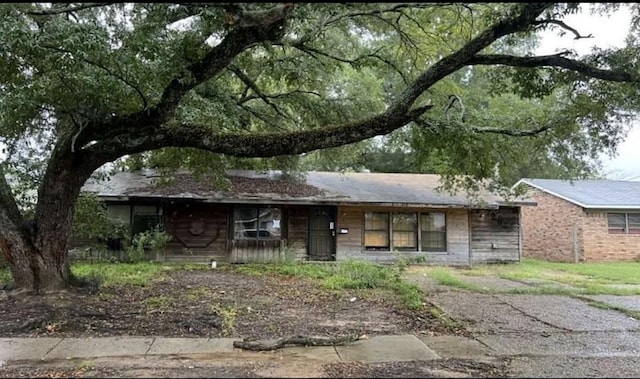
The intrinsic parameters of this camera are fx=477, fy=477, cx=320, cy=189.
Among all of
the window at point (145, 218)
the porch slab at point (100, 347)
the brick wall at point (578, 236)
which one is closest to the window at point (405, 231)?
the brick wall at point (578, 236)

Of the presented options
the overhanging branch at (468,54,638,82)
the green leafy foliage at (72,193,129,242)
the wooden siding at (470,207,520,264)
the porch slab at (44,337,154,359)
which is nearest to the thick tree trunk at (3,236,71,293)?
the porch slab at (44,337,154,359)

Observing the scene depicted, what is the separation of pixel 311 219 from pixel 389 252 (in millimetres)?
2987

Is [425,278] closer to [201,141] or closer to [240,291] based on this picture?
[240,291]

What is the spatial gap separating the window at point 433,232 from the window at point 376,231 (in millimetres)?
1330

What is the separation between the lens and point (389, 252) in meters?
16.8

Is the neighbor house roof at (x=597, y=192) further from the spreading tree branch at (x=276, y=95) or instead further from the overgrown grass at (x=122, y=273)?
the overgrown grass at (x=122, y=273)

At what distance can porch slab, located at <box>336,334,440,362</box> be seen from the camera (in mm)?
5254

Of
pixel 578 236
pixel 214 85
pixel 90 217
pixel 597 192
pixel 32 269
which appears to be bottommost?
pixel 32 269

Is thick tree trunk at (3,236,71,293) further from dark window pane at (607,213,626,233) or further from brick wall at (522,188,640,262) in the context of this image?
dark window pane at (607,213,626,233)

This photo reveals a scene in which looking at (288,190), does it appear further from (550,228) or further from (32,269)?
(550,228)

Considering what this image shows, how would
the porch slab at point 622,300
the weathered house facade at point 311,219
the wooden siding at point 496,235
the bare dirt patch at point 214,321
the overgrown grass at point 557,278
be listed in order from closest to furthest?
the bare dirt patch at point 214,321, the porch slab at point 622,300, the overgrown grass at point 557,278, the weathered house facade at point 311,219, the wooden siding at point 496,235

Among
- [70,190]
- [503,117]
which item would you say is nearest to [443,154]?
[503,117]

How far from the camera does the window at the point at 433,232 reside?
17.2 metres

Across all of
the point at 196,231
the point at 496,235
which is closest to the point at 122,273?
the point at 196,231
